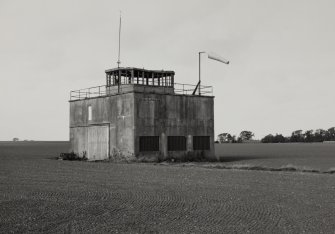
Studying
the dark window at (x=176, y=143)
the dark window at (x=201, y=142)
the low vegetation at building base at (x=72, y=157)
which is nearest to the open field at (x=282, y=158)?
the dark window at (x=201, y=142)

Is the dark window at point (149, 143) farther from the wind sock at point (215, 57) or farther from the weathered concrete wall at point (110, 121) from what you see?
the wind sock at point (215, 57)

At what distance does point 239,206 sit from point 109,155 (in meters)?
26.1

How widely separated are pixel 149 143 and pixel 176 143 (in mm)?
2596

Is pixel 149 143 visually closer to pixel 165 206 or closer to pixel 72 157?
pixel 72 157

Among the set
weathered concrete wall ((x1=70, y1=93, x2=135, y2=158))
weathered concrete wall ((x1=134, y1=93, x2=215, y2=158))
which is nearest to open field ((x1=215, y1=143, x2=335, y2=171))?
weathered concrete wall ((x1=134, y1=93, x2=215, y2=158))

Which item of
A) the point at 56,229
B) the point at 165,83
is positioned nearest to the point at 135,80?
the point at 165,83

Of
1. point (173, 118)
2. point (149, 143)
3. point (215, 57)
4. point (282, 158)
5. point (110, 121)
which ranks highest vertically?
point (215, 57)

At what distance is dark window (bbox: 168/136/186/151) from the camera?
39.6 m

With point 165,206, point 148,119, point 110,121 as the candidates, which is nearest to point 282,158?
point 148,119

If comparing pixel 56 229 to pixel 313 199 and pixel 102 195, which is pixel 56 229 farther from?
pixel 313 199

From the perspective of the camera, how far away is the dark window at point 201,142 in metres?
41.1

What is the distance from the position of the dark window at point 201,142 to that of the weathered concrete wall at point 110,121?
20.2 feet

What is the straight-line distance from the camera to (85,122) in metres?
43.6

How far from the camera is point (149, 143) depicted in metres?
38.6
